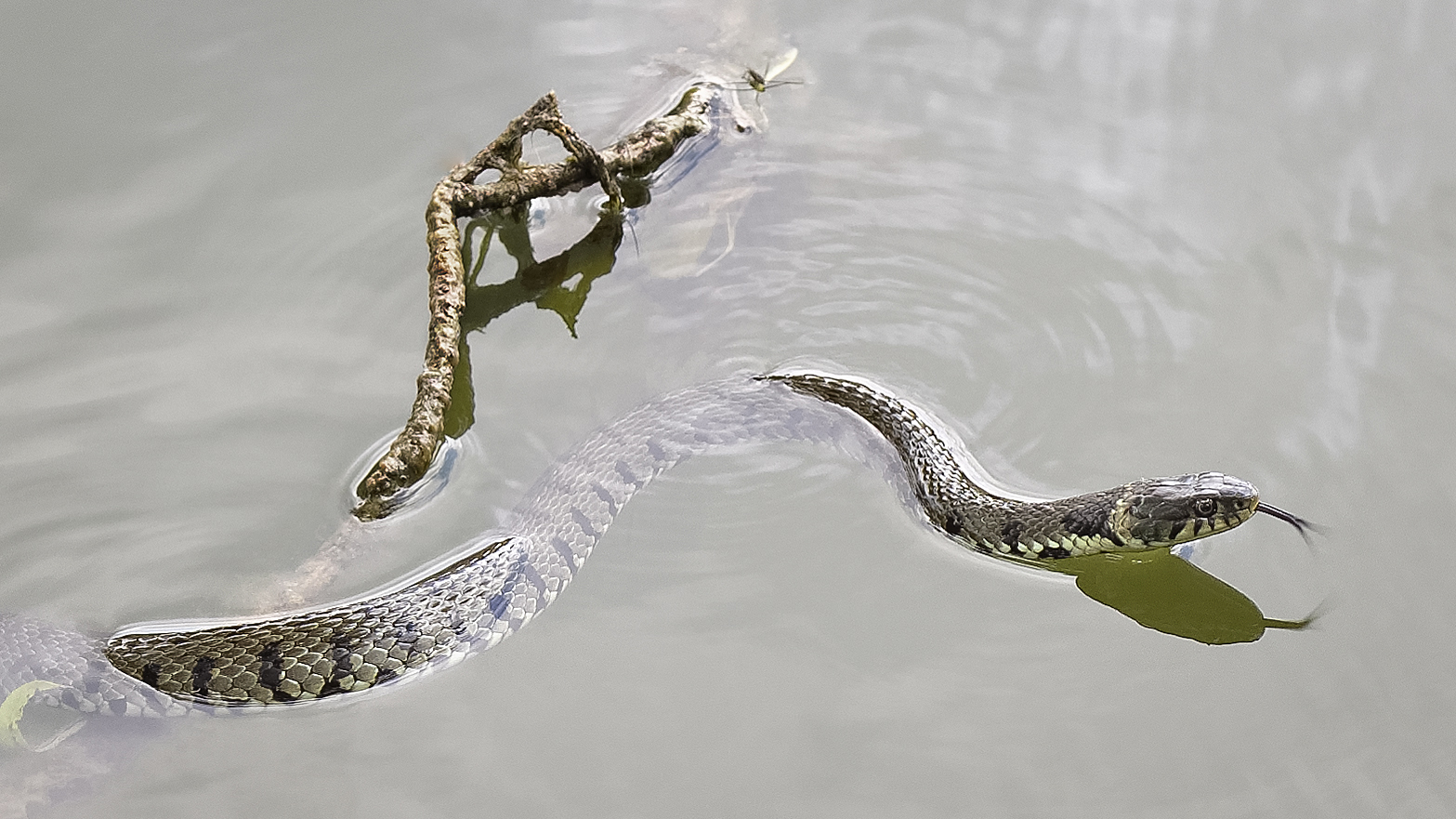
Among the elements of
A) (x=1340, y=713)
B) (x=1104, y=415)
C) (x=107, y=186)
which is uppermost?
(x=107, y=186)

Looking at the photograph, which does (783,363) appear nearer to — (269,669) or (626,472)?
(626,472)

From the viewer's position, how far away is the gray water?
4156 mm

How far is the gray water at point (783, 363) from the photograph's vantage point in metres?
4.16

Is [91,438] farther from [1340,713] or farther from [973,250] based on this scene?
[1340,713]

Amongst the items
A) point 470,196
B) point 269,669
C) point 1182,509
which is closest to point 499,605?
point 269,669

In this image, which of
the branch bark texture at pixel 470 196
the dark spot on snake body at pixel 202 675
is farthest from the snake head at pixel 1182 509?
the dark spot on snake body at pixel 202 675

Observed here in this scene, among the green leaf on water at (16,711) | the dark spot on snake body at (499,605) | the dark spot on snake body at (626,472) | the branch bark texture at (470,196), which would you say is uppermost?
the branch bark texture at (470,196)

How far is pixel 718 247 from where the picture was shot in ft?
19.5

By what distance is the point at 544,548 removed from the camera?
474 cm

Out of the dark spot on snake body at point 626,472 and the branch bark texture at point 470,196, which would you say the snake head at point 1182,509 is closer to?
the dark spot on snake body at point 626,472

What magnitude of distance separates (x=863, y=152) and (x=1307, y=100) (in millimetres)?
2312

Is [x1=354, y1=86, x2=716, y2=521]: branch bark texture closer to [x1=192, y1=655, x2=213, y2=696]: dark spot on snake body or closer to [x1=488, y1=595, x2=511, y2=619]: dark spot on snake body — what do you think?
[x1=488, y1=595, x2=511, y2=619]: dark spot on snake body

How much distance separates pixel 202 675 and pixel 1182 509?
345 cm

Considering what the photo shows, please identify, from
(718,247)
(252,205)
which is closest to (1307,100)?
(718,247)
